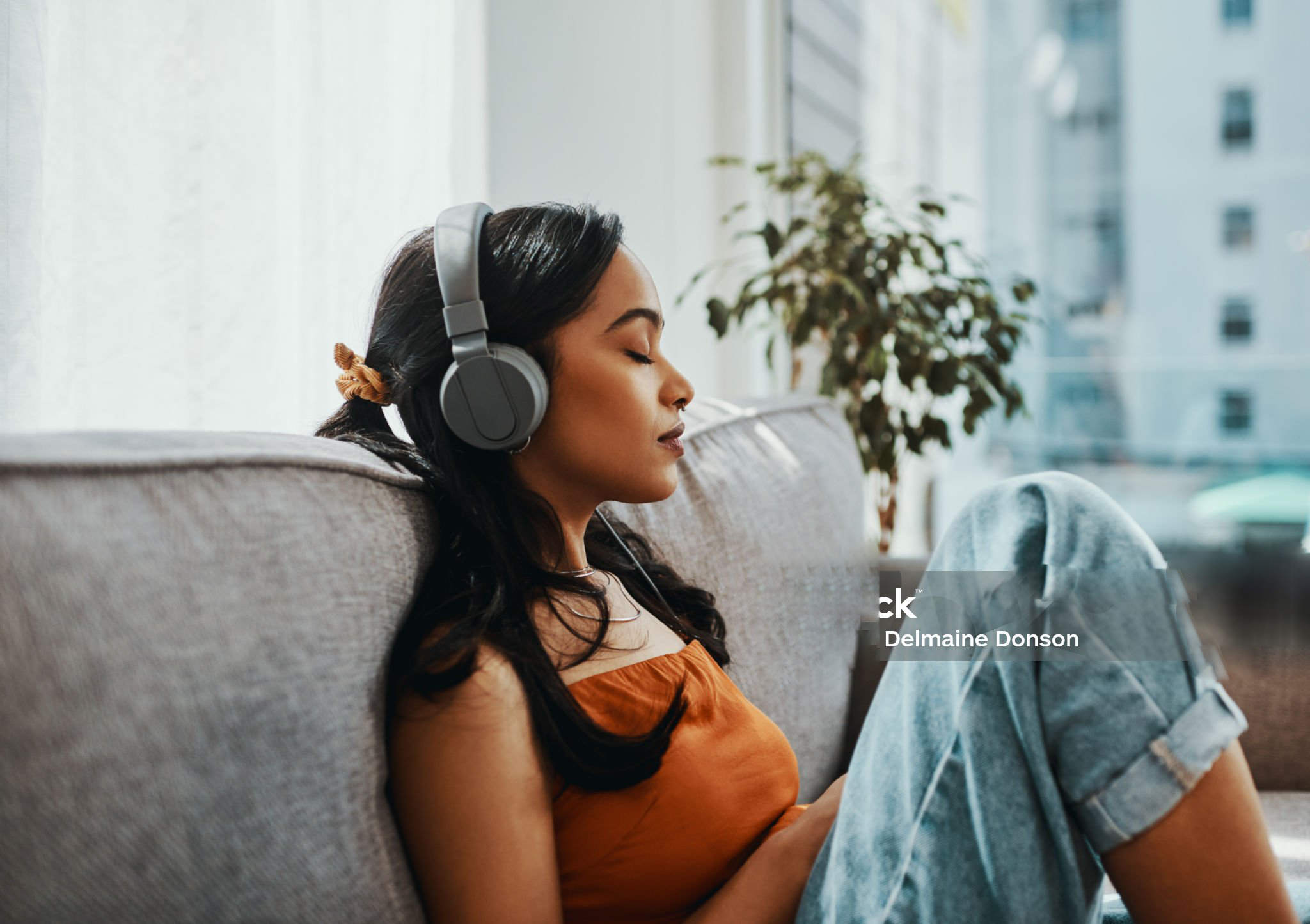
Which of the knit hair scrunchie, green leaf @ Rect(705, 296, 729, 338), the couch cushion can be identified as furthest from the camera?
green leaf @ Rect(705, 296, 729, 338)

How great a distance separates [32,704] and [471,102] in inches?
50.8

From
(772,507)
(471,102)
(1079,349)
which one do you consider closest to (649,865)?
(772,507)

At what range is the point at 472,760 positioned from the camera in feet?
2.10

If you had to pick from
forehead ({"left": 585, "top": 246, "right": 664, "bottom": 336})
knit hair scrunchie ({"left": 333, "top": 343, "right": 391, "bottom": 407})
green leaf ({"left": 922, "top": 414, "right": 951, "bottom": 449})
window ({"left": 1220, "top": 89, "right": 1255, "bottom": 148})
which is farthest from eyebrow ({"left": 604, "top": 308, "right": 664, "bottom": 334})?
window ({"left": 1220, "top": 89, "right": 1255, "bottom": 148})

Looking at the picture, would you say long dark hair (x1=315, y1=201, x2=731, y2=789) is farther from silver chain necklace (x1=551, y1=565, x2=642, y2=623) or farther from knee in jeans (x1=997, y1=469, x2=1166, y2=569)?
knee in jeans (x1=997, y1=469, x2=1166, y2=569)

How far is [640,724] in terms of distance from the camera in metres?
0.75

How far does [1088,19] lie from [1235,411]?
1.16 m

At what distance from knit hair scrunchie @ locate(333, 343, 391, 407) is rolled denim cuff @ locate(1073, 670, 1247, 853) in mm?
588

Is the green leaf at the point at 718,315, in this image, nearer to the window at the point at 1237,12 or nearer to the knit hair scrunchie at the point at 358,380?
the knit hair scrunchie at the point at 358,380

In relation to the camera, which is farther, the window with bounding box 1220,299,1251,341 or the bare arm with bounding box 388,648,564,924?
the window with bounding box 1220,299,1251,341

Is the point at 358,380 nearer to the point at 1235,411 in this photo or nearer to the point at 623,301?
the point at 623,301

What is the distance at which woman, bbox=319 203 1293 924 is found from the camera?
0.59 metres

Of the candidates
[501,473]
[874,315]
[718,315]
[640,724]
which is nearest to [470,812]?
[640,724]

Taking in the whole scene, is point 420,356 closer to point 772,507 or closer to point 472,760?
point 472,760
